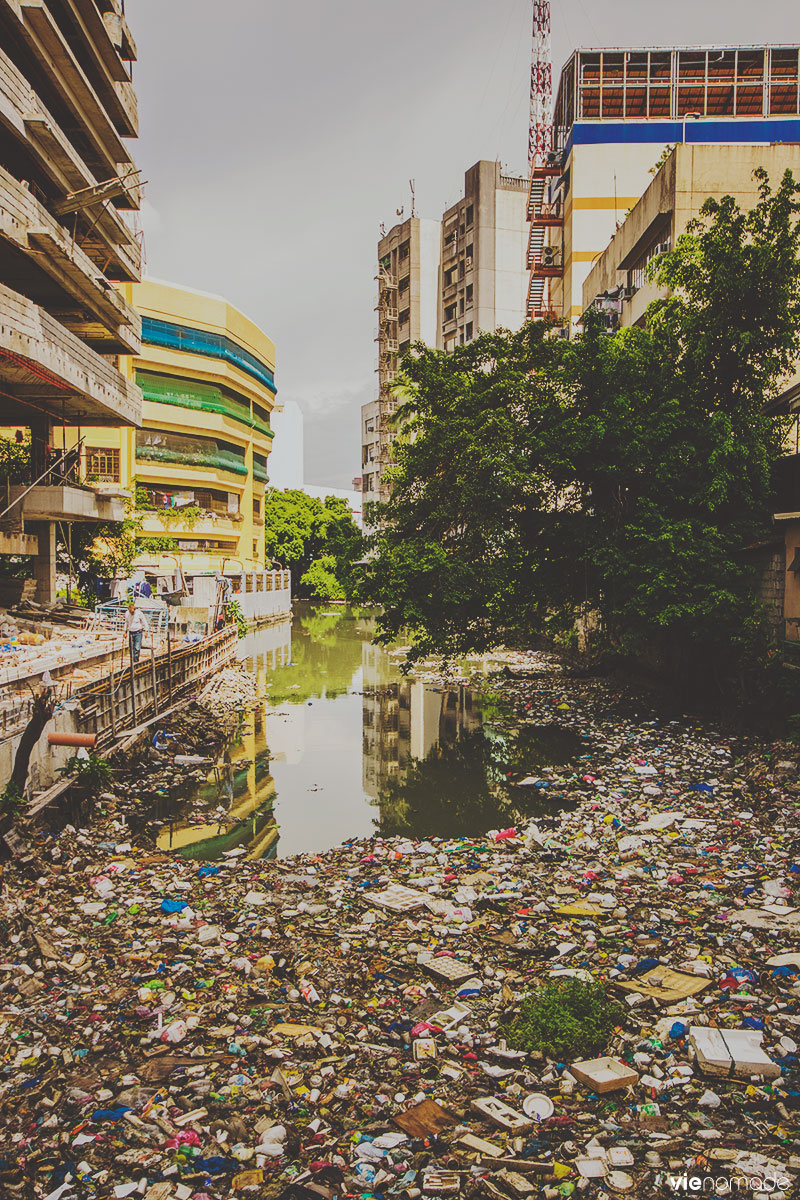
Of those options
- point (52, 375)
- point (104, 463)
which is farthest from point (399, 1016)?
point (104, 463)

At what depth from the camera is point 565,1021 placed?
4855 mm

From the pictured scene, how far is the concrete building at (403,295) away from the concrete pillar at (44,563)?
122 feet

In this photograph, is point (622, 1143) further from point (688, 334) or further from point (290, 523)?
point (290, 523)

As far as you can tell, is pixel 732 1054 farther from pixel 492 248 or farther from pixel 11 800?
pixel 492 248

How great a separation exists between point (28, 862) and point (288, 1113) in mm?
4336

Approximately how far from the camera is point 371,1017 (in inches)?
203

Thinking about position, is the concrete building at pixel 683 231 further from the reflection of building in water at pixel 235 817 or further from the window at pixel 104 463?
the window at pixel 104 463

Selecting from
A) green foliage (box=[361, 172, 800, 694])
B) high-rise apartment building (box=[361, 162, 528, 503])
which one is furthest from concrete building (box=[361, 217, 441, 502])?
green foliage (box=[361, 172, 800, 694])

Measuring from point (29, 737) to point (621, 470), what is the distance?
1048 cm

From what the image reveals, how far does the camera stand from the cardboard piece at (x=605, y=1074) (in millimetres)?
4285

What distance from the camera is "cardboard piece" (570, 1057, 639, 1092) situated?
4.29m

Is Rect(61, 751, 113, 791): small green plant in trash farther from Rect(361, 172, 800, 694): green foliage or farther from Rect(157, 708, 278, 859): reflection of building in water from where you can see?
Rect(361, 172, 800, 694): green foliage

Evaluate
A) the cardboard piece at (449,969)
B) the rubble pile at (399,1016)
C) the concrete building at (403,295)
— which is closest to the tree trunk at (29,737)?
the rubble pile at (399,1016)

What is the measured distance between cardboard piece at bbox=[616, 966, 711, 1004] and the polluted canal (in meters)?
4.45
